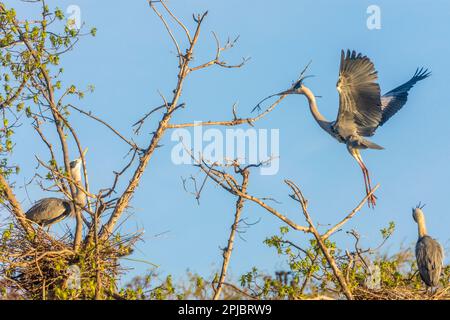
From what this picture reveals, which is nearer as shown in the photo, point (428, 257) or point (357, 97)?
point (428, 257)

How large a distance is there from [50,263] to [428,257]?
4849 mm

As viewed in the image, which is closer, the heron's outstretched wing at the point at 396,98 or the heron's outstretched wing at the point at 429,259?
the heron's outstretched wing at the point at 429,259

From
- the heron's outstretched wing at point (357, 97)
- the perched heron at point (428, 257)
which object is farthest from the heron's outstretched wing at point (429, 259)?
the heron's outstretched wing at point (357, 97)

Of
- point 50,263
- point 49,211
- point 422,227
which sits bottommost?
point 50,263

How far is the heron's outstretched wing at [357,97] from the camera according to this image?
12.0 meters

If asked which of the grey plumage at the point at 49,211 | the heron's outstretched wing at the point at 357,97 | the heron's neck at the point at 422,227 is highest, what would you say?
the heron's outstretched wing at the point at 357,97

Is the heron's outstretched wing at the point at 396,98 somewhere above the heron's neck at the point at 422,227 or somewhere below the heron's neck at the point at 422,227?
above

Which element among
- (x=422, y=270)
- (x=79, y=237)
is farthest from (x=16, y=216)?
(x=422, y=270)

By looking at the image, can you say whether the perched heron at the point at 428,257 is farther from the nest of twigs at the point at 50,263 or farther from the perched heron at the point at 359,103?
the nest of twigs at the point at 50,263

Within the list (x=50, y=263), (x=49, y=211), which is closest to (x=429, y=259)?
(x=50, y=263)

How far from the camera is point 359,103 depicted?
12.6 meters

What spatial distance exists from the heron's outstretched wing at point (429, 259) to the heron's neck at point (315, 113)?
2.52 meters

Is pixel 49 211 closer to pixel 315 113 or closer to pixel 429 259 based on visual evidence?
pixel 315 113

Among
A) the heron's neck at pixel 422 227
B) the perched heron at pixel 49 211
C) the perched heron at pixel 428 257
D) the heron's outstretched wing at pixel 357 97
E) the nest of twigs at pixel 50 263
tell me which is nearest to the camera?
the nest of twigs at pixel 50 263
